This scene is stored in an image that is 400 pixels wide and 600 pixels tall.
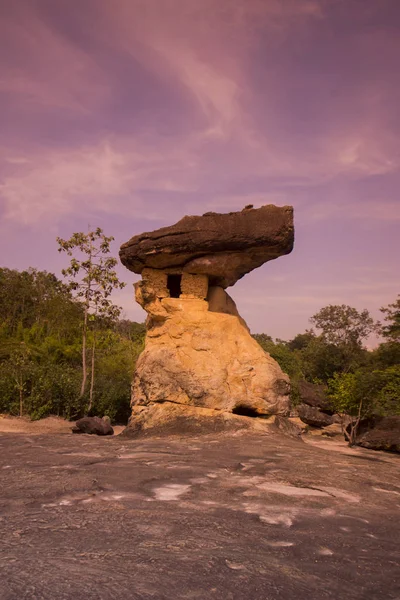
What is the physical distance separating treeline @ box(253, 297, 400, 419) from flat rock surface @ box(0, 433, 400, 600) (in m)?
9.06

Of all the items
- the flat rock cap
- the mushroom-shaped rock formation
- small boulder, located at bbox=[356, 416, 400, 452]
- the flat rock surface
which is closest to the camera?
the flat rock surface

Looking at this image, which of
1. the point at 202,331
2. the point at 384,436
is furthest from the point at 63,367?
the point at 384,436

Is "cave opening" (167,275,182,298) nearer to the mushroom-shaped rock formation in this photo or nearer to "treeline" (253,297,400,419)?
the mushroom-shaped rock formation

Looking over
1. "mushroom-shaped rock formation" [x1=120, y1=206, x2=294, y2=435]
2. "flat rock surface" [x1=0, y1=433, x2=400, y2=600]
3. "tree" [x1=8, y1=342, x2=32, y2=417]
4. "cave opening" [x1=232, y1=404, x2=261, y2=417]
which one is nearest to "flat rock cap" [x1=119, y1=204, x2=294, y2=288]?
"mushroom-shaped rock formation" [x1=120, y1=206, x2=294, y2=435]

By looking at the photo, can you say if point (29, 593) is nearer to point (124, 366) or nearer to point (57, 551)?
point (57, 551)

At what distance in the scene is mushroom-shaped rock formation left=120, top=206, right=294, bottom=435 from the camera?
8.12 meters

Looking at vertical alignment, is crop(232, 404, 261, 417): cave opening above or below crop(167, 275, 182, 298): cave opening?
below

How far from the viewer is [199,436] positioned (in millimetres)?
7027

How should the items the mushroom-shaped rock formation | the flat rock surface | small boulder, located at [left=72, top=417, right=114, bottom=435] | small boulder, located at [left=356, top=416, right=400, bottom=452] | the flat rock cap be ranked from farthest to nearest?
small boulder, located at [left=356, top=416, right=400, bottom=452] → small boulder, located at [left=72, top=417, right=114, bottom=435] → the flat rock cap → the mushroom-shaped rock formation → the flat rock surface

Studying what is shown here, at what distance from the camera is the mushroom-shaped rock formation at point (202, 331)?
8.12 m

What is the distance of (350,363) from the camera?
86.5ft

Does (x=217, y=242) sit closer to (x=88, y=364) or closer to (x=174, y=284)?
(x=174, y=284)

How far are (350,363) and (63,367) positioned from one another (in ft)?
55.8

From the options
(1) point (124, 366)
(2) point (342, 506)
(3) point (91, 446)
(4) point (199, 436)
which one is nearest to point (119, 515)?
(2) point (342, 506)
